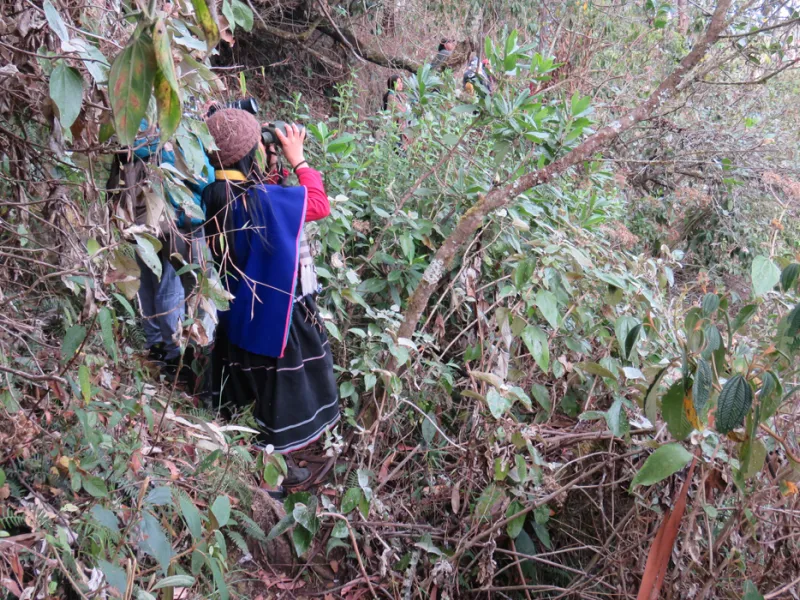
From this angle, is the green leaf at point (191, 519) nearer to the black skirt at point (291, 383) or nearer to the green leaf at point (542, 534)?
the black skirt at point (291, 383)

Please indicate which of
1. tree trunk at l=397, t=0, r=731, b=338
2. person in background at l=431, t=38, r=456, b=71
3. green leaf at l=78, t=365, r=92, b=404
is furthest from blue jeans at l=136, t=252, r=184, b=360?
person in background at l=431, t=38, r=456, b=71

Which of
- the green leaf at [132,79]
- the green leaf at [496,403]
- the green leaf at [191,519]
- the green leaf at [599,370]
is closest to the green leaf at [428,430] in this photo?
the green leaf at [496,403]

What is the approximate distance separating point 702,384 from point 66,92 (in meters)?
1.48

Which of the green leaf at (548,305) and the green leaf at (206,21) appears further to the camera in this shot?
the green leaf at (548,305)

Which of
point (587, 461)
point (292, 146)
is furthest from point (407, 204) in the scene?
point (587, 461)

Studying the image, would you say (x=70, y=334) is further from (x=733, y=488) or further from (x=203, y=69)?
(x=733, y=488)

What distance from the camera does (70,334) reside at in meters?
1.68

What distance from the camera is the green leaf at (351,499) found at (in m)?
2.34

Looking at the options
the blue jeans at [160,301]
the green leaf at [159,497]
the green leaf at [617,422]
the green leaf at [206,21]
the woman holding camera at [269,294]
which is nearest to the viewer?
the green leaf at [206,21]

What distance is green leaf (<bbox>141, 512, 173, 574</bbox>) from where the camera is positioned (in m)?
1.49

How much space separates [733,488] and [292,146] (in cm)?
207

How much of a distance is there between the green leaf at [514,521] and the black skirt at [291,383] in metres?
0.93

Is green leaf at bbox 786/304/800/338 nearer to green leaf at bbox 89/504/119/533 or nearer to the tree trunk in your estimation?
the tree trunk

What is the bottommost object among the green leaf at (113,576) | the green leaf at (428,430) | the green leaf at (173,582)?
the green leaf at (428,430)
